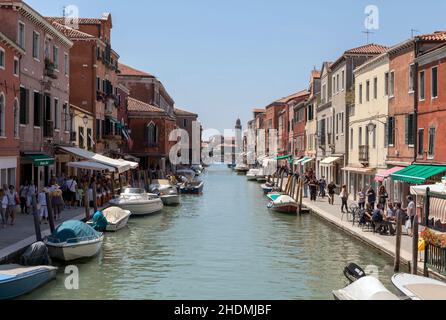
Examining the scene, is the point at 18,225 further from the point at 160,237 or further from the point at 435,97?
the point at 435,97

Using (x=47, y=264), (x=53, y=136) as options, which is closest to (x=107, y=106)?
(x=53, y=136)


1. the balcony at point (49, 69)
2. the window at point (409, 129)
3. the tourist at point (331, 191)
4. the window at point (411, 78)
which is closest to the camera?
the window at point (411, 78)

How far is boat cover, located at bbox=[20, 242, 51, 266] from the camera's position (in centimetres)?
1567

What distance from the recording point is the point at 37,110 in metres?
28.8

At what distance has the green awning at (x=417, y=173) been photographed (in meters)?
21.9

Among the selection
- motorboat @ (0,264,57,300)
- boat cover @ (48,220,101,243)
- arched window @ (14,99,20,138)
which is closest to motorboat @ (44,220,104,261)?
boat cover @ (48,220,101,243)

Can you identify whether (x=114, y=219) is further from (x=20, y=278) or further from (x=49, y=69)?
(x=20, y=278)

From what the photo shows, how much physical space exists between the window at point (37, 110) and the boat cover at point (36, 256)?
1363 cm

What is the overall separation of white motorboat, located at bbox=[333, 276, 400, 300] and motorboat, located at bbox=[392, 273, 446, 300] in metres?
Answer: 0.34

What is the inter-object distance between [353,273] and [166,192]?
82.3ft

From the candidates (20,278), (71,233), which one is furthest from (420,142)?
(20,278)

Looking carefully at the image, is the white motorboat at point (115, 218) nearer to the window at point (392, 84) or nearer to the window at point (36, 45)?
the window at point (36, 45)

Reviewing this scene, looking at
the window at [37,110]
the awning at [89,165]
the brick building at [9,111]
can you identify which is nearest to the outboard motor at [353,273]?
the brick building at [9,111]

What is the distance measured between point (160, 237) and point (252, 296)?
9.72 m
